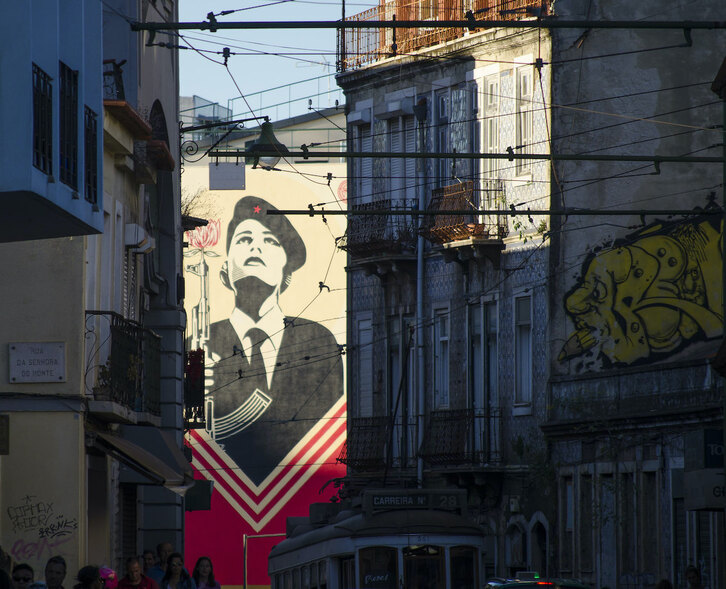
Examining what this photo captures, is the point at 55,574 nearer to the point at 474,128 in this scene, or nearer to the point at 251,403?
the point at 474,128

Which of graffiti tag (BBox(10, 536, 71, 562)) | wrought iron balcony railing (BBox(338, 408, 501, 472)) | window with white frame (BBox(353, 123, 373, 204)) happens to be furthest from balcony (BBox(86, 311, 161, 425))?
window with white frame (BBox(353, 123, 373, 204))

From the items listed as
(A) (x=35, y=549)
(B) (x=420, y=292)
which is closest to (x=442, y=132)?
(B) (x=420, y=292)

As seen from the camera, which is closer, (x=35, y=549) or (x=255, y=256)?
(x=35, y=549)

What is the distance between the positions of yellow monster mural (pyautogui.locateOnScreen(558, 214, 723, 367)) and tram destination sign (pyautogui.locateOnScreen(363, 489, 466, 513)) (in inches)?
233

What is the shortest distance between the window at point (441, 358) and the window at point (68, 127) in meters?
24.8

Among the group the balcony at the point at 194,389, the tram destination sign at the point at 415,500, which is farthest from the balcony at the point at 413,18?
the tram destination sign at the point at 415,500

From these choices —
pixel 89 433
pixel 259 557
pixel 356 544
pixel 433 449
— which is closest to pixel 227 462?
pixel 259 557

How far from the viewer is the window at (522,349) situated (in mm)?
40750

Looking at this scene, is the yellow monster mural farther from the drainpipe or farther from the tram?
the tram

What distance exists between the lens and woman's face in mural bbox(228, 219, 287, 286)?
65562 mm

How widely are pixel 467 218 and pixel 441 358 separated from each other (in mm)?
4270

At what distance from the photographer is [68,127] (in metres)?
19.6

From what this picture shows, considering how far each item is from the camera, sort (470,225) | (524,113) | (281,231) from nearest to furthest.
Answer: (524,113) < (470,225) < (281,231)

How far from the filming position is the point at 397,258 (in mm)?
44375
